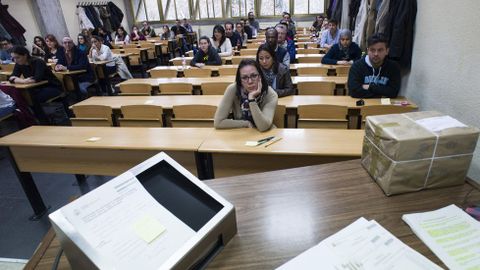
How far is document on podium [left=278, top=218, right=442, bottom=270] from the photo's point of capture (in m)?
0.73

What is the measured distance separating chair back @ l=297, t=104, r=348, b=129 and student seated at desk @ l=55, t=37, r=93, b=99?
393 cm

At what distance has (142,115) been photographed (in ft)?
8.50

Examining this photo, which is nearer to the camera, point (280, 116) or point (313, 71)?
point (280, 116)

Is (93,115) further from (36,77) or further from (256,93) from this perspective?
(36,77)

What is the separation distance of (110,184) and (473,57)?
2.25 m

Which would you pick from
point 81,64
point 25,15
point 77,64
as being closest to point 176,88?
point 81,64

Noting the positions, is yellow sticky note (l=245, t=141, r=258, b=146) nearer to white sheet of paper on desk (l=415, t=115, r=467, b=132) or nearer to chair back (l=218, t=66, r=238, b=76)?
white sheet of paper on desk (l=415, t=115, r=467, b=132)

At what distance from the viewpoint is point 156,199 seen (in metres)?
0.79

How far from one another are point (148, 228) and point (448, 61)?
8.20 ft

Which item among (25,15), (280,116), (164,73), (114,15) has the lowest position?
(280,116)

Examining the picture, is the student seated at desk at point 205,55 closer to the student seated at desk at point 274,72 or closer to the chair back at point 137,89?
the chair back at point 137,89

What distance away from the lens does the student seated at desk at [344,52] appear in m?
4.08

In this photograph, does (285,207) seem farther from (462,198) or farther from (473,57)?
(473,57)

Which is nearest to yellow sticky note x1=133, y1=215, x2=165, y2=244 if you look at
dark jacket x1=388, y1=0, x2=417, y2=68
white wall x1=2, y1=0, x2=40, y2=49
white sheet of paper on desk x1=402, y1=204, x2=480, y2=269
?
white sheet of paper on desk x1=402, y1=204, x2=480, y2=269
